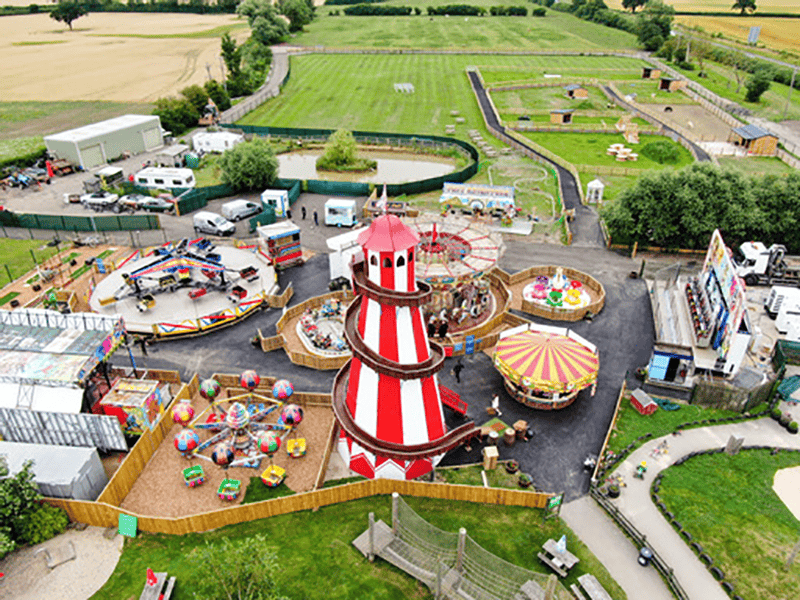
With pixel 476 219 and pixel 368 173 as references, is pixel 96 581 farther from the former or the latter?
pixel 368 173

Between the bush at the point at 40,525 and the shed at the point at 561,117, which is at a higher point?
the shed at the point at 561,117

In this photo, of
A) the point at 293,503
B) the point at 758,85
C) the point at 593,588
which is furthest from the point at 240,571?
the point at 758,85

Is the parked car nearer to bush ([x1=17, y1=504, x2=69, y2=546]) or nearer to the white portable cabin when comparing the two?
the white portable cabin

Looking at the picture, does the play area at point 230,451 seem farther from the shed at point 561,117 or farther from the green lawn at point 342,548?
the shed at point 561,117

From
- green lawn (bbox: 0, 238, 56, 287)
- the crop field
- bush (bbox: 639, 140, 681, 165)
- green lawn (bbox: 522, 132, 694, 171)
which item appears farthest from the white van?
the crop field

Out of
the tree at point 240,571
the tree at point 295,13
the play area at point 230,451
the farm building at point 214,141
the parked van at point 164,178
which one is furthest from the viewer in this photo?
the tree at point 295,13

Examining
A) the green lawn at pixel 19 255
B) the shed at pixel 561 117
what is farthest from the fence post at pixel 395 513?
the shed at pixel 561 117

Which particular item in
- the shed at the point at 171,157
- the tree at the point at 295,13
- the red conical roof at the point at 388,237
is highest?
the tree at the point at 295,13
